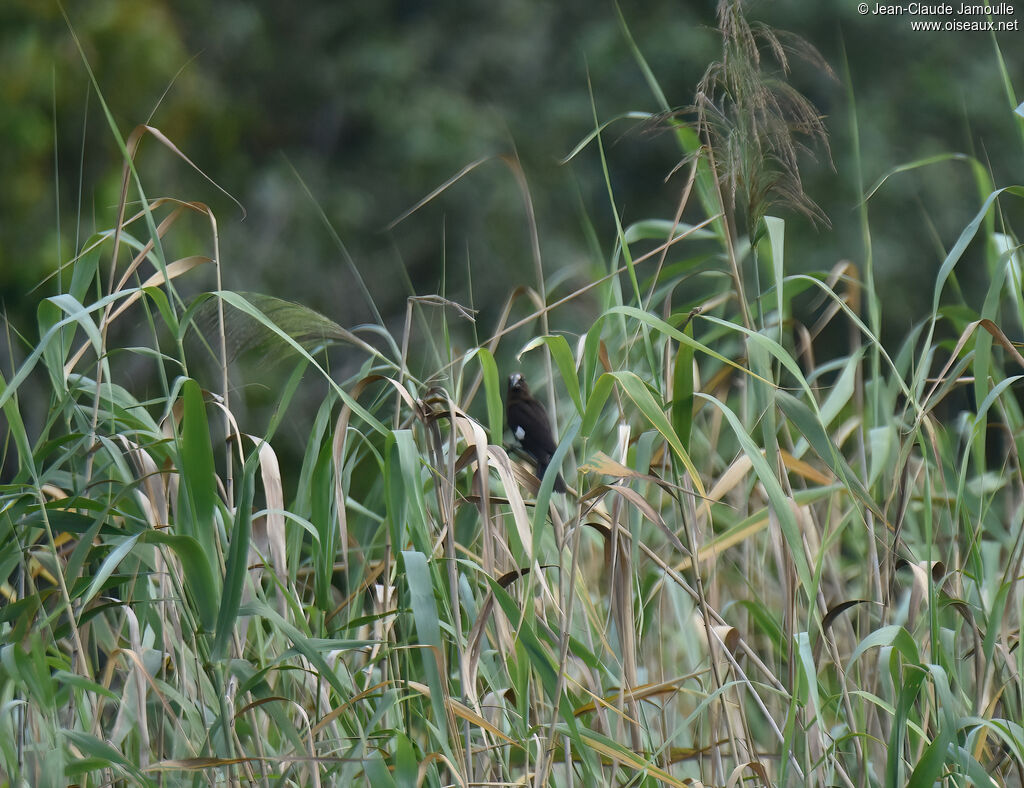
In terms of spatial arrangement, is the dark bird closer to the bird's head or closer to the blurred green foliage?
the bird's head

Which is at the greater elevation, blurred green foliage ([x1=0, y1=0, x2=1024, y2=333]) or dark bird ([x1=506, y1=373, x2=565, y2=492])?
blurred green foliage ([x1=0, y1=0, x2=1024, y2=333])

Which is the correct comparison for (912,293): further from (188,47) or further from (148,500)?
(148,500)

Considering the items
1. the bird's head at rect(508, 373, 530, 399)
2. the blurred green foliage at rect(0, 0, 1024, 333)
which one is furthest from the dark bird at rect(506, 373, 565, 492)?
the blurred green foliage at rect(0, 0, 1024, 333)

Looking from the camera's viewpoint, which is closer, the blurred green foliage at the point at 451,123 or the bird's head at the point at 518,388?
the bird's head at the point at 518,388

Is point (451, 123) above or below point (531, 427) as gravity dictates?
above

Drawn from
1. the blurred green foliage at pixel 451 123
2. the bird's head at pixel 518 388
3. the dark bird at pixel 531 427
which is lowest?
the dark bird at pixel 531 427

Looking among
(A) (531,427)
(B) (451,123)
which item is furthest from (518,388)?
(B) (451,123)

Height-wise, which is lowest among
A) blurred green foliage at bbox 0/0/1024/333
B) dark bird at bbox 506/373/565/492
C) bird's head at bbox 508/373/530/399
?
dark bird at bbox 506/373/565/492

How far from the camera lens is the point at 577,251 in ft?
A: 16.7

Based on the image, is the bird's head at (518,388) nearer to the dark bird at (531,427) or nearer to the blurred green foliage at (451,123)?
the dark bird at (531,427)

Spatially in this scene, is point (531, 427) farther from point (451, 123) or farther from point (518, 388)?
point (451, 123)

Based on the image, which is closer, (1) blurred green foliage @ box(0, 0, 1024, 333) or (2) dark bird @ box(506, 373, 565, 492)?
(2) dark bird @ box(506, 373, 565, 492)

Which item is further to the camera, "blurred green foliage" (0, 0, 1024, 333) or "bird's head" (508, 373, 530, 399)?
"blurred green foliage" (0, 0, 1024, 333)

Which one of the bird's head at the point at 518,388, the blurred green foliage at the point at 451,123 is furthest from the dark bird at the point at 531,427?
the blurred green foliage at the point at 451,123
